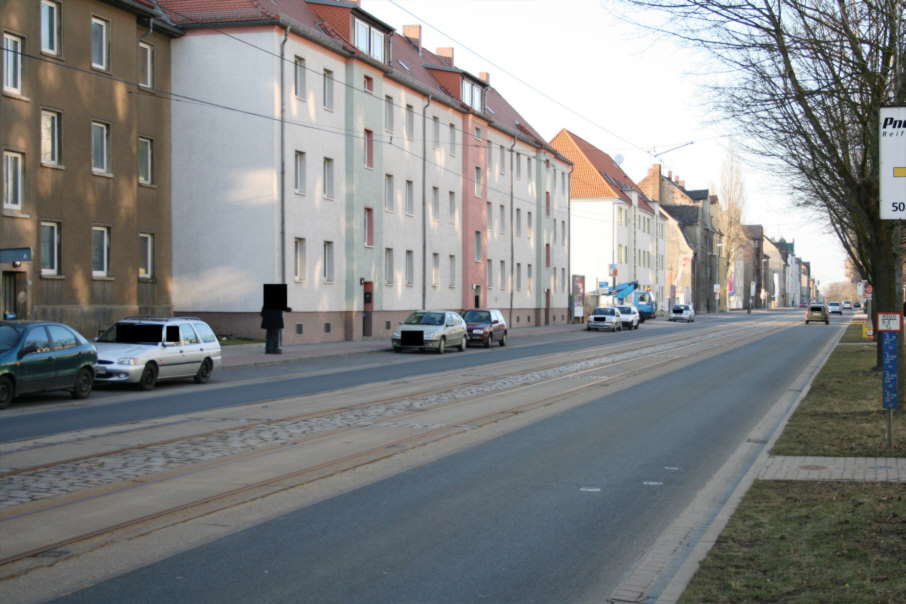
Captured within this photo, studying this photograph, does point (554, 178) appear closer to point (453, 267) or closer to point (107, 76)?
point (453, 267)

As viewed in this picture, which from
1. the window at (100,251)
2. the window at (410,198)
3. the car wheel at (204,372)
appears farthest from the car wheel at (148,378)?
the window at (410,198)

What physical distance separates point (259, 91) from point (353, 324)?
34.7ft

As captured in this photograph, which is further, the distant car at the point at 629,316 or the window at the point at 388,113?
the distant car at the point at 629,316

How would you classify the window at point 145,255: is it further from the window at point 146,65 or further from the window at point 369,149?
the window at point 369,149

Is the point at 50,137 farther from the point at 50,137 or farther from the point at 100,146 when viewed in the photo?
the point at 100,146

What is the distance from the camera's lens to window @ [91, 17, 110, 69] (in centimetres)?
3000

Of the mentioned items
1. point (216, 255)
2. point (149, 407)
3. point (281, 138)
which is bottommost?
point (149, 407)

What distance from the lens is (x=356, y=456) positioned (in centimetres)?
1098

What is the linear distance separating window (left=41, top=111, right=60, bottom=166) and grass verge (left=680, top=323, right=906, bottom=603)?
23.7 metres

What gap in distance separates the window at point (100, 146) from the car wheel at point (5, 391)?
50.7 feet

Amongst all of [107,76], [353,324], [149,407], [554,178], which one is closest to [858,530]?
[149,407]

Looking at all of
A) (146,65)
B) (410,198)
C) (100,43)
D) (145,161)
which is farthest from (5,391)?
(410,198)

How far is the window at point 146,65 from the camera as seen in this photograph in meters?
Answer: 33.5

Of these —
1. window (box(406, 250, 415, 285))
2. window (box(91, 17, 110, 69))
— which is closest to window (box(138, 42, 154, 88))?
window (box(91, 17, 110, 69))
